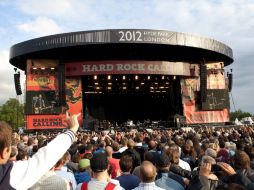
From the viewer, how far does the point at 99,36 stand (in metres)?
31.5

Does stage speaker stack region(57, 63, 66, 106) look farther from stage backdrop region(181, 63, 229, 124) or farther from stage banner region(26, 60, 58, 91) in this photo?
stage backdrop region(181, 63, 229, 124)

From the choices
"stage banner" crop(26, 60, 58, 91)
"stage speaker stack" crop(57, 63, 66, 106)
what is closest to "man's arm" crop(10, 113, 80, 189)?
"stage speaker stack" crop(57, 63, 66, 106)

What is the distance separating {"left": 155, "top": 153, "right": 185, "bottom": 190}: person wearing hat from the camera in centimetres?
498

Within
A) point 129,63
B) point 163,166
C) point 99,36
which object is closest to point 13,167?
point 163,166

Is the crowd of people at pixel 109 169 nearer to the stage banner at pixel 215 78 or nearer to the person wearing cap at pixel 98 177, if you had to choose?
the person wearing cap at pixel 98 177

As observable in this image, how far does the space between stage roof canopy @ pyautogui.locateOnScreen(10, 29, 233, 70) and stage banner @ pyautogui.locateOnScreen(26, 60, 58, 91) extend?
4.06 ft

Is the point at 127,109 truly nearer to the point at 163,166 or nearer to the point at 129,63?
the point at 129,63

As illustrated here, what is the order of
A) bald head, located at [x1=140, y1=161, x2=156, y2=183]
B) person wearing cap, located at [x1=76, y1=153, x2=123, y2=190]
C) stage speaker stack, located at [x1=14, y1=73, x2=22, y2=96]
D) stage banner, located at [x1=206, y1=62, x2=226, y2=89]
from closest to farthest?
person wearing cap, located at [x1=76, y1=153, x2=123, y2=190] < bald head, located at [x1=140, y1=161, x2=156, y2=183] < stage speaker stack, located at [x1=14, y1=73, x2=22, y2=96] < stage banner, located at [x1=206, y1=62, x2=226, y2=89]

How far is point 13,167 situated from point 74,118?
0.62 m

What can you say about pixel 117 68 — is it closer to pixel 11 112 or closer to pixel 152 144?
pixel 152 144

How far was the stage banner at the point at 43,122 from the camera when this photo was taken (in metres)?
33.2

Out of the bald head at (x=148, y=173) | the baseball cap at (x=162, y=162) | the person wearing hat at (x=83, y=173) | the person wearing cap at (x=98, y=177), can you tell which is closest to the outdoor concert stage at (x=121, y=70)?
the person wearing hat at (x=83, y=173)

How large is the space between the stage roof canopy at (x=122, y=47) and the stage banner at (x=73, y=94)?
2.28m

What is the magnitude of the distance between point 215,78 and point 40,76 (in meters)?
17.8
